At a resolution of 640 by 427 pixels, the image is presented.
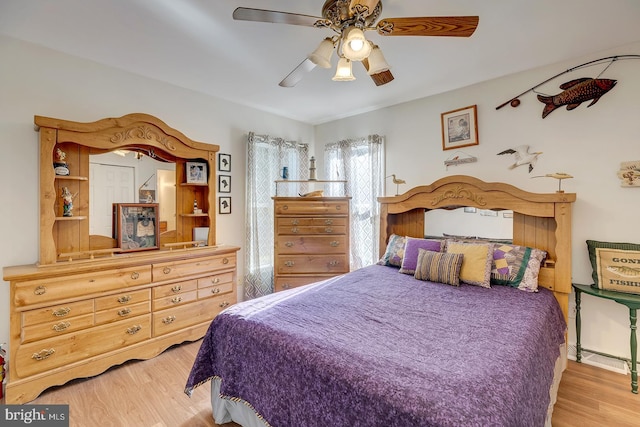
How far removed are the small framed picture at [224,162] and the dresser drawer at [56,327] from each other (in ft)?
6.23

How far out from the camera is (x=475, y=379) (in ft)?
3.56

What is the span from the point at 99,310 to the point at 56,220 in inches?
31.4

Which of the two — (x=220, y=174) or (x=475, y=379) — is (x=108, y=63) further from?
(x=475, y=379)

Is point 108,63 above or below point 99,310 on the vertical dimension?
above

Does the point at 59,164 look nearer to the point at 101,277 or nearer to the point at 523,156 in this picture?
the point at 101,277

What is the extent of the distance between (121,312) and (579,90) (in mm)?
4215

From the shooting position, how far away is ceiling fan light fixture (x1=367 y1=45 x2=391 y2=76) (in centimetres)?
162

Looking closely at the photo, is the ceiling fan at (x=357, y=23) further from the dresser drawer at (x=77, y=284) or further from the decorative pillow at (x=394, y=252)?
the dresser drawer at (x=77, y=284)

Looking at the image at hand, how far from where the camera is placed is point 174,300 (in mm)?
2668

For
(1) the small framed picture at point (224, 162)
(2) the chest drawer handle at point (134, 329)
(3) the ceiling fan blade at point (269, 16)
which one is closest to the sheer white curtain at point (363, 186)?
A: (1) the small framed picture at point (224, 162)

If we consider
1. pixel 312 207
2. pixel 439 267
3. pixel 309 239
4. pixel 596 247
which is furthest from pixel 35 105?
pixel 596 247

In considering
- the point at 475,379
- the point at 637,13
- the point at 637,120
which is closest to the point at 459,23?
the point at 637,13

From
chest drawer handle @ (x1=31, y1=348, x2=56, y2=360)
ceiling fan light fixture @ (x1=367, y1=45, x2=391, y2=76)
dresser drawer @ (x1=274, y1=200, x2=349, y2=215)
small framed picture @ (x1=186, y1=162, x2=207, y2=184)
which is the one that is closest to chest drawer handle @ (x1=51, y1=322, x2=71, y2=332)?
chest drawer handle @ (x1=31, y1=348, x2=56, y2=360)

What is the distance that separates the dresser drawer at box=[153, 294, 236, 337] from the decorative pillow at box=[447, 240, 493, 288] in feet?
7.57
